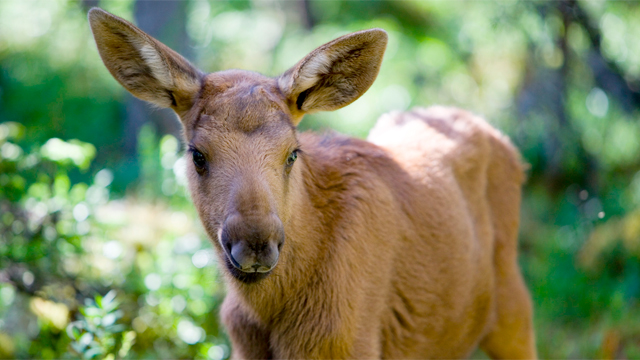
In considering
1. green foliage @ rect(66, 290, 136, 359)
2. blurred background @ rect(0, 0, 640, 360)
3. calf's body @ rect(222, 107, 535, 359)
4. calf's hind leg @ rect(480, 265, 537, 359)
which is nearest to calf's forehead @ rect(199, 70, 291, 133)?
calf's body @ rect(222, 107, 535, 359)

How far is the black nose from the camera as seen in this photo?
3.14m

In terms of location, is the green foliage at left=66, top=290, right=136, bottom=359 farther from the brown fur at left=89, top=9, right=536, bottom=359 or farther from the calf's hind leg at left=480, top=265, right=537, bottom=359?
the calf's hind leg at left=480, top=265, right=537, bottom=359

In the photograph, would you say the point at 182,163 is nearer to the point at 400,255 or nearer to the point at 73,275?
the point at 73,275

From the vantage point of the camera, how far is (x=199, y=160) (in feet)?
12.0

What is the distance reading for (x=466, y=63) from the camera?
10.8 metres

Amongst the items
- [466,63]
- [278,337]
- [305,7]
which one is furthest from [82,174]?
[305,7]

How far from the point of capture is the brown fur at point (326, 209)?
140 inches

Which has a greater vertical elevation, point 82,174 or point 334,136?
point 334,136

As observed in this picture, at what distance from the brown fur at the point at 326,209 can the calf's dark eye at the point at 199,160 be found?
0.04m

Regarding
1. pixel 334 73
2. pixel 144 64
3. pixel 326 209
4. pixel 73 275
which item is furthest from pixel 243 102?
pixel 73 275

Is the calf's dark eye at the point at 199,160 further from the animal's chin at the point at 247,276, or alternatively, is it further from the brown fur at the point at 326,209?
the animal's chin at the point at 247,276

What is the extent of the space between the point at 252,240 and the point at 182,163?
2.57m

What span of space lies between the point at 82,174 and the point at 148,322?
508cm

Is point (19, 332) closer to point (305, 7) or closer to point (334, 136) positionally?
point (334, 136)
